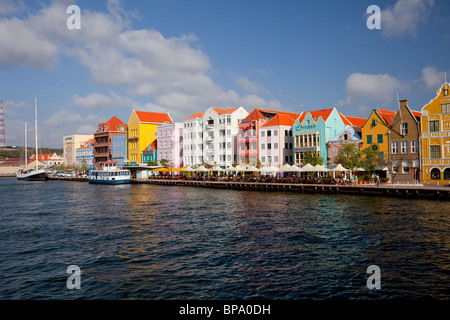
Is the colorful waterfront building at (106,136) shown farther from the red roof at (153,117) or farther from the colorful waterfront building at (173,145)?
the colorful waterfront building at (173,145)

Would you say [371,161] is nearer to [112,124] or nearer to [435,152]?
[435,152]

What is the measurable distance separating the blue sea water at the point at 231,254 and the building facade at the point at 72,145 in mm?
156647

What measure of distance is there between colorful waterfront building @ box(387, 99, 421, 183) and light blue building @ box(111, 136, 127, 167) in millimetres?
95539

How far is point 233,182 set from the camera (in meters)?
76.7

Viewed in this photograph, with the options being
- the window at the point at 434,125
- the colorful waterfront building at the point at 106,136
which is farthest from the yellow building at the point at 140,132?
the window at the point at 434,125

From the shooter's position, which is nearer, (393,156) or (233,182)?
(393,156)

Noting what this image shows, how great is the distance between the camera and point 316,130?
79.9m

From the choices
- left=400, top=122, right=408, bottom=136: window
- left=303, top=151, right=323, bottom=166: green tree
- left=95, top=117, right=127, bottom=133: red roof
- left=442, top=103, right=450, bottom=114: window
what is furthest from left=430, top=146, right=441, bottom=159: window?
left=95, top=117, right=127, bottom=133: red roof

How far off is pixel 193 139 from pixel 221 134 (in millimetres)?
11462

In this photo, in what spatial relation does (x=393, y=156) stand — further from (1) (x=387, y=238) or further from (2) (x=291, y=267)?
(2) (x=291, y=267)

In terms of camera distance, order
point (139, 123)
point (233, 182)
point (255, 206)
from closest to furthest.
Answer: point (255, 206), point (233, 182), point (139, 123)

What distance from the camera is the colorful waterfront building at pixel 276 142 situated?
8619 cm

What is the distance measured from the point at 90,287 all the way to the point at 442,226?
87.4 feet

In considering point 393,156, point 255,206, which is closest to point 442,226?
point 255,206
